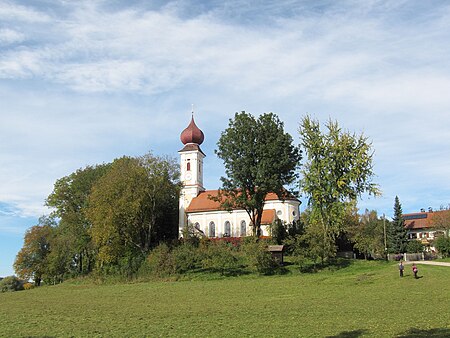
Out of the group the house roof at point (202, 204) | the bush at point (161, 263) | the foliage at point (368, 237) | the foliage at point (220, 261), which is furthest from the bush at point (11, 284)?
the foliage at point (368, 237)

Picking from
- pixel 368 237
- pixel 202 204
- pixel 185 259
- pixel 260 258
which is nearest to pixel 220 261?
pixel 260 258

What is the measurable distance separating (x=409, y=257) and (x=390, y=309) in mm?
33725

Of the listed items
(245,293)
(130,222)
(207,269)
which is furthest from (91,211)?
(245,293)

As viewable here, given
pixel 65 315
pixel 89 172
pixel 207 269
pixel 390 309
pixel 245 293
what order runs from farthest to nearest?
1. pixel 89 172
2. pixel 207 269
3. pixel 245 293
4. pixel 65 315
5. pixel 390 309

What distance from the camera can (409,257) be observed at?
2030 inches

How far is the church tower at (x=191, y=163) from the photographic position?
74.4 m

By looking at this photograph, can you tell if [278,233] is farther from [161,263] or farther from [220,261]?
[161,263]

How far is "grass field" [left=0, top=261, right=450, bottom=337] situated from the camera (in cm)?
1678

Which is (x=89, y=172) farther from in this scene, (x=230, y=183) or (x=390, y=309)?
(x=390, y=309)

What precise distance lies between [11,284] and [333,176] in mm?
43348

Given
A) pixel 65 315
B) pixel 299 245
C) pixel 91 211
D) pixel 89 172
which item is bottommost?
pixel 65 315

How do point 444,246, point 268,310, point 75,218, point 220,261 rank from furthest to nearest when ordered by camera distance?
point 75,218 → point 444,246 → point 220,261 → point 268,310

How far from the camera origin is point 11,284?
192ft

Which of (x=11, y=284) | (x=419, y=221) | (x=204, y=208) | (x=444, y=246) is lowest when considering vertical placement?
(x=11, y=284)
